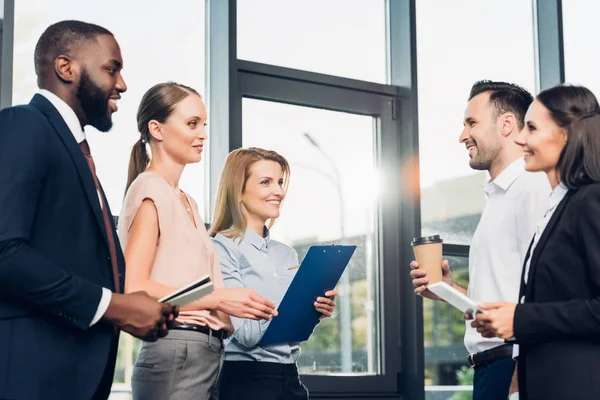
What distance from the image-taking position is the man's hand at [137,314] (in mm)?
1591

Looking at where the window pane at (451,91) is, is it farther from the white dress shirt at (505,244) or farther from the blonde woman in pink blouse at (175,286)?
the blonde woman in pink blouse at (175,286)

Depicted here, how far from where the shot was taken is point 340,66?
3.91 meters

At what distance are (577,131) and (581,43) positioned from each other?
9.72ft

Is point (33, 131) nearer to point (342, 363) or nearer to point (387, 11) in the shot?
point (342, 363)

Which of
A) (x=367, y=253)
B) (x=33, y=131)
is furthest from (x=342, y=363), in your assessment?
(x=33, y=131)

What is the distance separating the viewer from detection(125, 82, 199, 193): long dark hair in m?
2.36

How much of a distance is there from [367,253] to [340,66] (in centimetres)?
86

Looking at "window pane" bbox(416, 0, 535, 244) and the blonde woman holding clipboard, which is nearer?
the blonde woman holding clipboard

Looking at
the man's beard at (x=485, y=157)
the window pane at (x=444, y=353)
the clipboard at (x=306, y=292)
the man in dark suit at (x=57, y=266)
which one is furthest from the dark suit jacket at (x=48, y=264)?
the window pane at (x=444, y=353)

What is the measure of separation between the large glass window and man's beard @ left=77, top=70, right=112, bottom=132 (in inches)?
47.1

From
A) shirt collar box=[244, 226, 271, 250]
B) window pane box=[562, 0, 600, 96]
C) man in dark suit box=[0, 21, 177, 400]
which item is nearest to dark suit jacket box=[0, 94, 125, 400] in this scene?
man in dark suit box=[0, 21, 177, 400]

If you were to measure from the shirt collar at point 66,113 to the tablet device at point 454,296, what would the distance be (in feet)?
2.59

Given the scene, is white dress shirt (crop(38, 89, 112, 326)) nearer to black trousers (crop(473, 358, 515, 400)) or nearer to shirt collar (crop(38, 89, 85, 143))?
shirt collar (crop(38, 89, 85, 143))

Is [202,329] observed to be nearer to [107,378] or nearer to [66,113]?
[107,378]
